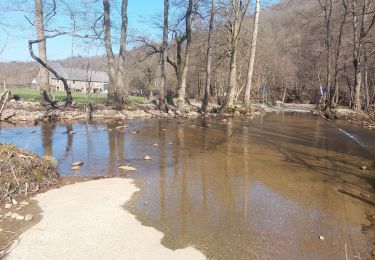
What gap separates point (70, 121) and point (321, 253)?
595 inches

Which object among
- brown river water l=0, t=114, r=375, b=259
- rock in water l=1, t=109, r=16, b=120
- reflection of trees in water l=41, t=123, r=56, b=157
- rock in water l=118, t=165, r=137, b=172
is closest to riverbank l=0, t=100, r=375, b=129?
rock in water l=1, t=109, r=16, b=120

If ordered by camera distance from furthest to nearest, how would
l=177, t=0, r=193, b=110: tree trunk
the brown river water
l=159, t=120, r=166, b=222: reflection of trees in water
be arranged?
l=177, t=0, r=193, b=110: tree trunk < l=159, t=120, r=166, b=222: reflection of trees in water < the brown river water

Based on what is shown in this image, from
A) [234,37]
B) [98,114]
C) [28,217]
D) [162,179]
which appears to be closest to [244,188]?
[162,179]

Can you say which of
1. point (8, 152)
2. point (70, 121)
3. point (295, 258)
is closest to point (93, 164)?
point (8, 152)

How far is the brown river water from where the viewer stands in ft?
14.3

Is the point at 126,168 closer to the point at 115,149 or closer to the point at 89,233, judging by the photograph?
the point at 115,149

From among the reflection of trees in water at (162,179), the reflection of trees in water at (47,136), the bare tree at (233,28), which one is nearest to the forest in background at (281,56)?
the bare tree at (233,28)

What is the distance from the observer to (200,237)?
439 cm

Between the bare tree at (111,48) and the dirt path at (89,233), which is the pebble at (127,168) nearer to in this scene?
the dirt path at (89,233)

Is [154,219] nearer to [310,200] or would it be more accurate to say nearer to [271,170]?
[310,200]

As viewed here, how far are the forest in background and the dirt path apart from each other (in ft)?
60.1

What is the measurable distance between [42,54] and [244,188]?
18.0 meters

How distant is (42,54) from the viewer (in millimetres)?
20828

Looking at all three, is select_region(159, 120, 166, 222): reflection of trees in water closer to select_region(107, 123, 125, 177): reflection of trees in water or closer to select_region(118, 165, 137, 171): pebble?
select_region(118, 165, 137, 171): pebble
